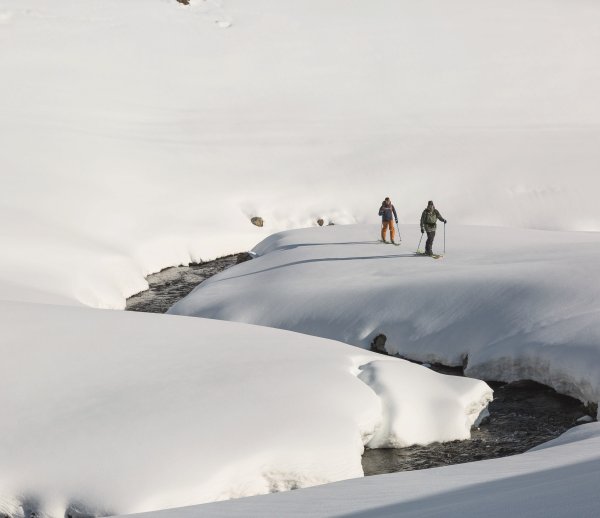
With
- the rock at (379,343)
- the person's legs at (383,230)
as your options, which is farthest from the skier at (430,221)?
the rock at (379,343)

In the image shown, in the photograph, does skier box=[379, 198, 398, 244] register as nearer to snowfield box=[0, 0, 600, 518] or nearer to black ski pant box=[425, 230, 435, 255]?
snowfield box=[0, 0, 600, 518]

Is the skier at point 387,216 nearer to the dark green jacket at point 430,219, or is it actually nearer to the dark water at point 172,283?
the dark green jacket at point 430,219

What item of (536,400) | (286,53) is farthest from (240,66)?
(536,400)

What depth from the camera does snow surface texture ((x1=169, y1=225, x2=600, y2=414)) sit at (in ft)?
54.7

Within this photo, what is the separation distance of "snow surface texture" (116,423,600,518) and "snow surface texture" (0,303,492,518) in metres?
1.64

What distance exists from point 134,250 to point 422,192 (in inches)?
449

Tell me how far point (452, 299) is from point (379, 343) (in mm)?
1670

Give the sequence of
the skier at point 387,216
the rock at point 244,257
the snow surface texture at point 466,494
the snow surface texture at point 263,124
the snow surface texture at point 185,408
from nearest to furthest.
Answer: the snow surface texture at point 466,494
the snow surface texture at point 185,408
the skier at point 387,216
the rock at point 244,257
the snow surface texture at point 263,124

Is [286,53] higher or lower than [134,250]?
higher

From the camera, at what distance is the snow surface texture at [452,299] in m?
16.7

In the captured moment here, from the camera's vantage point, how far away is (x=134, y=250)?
28047 mm

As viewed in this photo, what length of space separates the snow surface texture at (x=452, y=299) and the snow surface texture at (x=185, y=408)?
1.93m

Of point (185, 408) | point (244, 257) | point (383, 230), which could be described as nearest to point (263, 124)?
point (244, 257)

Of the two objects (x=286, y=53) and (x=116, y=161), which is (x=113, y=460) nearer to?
(x=116, y=161)
